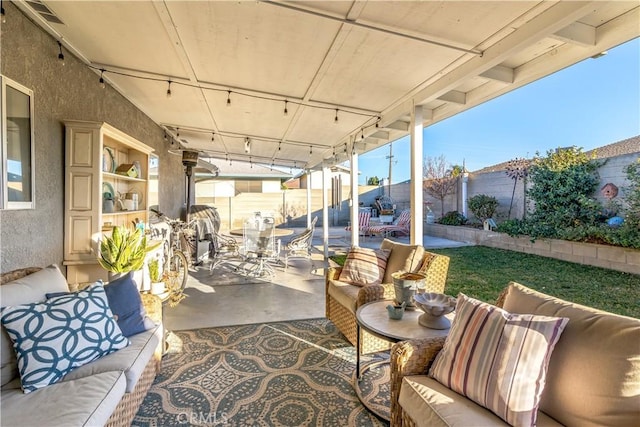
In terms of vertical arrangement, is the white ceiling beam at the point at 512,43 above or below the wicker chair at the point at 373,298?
above

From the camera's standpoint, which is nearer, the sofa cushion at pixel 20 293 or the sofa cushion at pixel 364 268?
the sofa cushion at pixel 20 293

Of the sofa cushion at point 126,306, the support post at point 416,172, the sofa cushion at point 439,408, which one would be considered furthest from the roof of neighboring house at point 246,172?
the sofa cushion at point 439,408

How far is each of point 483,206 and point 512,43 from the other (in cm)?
696

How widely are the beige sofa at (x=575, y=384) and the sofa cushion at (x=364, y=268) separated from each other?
151 cm

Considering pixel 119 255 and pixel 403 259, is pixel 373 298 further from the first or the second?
pixel 119 255

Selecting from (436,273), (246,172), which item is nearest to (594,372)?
(436,273)

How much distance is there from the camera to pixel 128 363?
165cm

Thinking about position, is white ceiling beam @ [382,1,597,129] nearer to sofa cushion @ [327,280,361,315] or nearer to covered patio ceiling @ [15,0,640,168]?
covered patio ceiling @ [15,0,640,168]

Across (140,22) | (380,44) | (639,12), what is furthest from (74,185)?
(639,12)

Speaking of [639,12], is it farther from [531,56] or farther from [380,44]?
[380,44]

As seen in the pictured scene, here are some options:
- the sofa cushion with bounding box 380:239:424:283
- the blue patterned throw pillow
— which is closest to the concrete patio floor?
the sofa cushion with bounding box 380:239:424:283

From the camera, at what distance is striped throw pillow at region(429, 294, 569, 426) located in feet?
3.94

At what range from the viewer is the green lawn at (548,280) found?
11.9 ft

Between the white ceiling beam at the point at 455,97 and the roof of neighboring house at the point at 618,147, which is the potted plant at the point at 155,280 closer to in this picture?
the white ceiling beam at the point at 455,97
